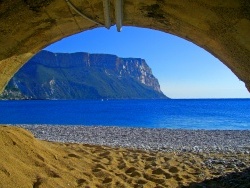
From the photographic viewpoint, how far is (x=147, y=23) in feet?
14.6

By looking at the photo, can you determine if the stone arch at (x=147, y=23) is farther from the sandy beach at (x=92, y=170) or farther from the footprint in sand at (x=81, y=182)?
the footprint in sand at (x=81, y=182)

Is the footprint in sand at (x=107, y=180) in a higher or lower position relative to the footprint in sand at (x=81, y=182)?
lower

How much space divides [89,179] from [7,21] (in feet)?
16.6

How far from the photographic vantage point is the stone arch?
323 centimetres

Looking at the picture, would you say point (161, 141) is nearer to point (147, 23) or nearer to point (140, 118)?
point (147, 23)

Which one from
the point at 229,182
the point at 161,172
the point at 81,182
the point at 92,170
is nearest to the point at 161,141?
the point at 161,172

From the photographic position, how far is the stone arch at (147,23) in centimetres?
323

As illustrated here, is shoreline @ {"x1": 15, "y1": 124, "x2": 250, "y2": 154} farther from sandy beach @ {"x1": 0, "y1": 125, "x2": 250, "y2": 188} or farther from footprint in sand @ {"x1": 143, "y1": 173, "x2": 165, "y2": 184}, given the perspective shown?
footprint in sand @ {"x1": 143, "y1": 173, "x2": 165, "y2": 184}

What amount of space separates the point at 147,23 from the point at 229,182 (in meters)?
5.52

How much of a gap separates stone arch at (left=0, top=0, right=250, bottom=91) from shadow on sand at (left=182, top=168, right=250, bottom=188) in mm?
4780

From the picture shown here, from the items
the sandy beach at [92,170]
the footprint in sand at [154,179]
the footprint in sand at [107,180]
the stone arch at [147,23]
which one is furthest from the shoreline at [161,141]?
the stone arch at [147,23]

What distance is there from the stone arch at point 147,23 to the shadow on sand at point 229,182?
15.7ft

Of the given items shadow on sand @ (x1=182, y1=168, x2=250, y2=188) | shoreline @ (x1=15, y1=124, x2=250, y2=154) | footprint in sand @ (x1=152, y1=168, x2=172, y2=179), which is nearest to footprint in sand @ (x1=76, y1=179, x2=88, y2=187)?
footprint in sand @ (x1=152, y1=168, x2=172, y2=179)

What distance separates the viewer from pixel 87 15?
4.12 metres
